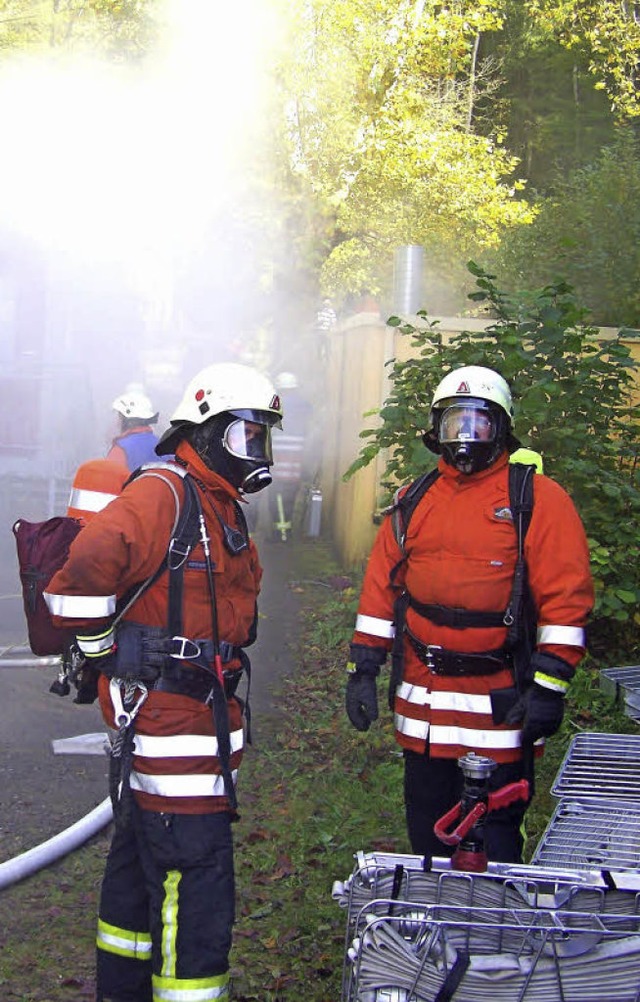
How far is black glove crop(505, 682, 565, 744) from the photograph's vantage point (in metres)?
3.49

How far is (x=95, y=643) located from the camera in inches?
128

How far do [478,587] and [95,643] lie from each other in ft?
3.75

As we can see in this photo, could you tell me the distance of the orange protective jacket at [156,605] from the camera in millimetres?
3180

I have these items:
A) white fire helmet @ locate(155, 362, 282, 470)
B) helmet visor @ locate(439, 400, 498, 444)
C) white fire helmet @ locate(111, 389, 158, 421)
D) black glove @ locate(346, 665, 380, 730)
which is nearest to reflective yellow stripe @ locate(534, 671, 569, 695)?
black glove @ locate(346, 665, 380, 730)

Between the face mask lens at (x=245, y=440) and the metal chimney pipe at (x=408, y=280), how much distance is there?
7.09 meters

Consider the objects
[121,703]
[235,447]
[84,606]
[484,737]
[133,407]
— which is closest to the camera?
[84,606]

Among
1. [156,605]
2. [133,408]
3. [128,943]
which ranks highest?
[133,408]

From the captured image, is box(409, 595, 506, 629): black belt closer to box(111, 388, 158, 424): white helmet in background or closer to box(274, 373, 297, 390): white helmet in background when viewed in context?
box(111, 388, 158, 424): white helmet in background

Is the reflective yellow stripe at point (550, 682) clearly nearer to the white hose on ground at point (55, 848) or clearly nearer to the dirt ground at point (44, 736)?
the white hose on ground at point (55, 848)

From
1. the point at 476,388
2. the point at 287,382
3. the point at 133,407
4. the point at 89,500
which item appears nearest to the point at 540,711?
the point at 476,388

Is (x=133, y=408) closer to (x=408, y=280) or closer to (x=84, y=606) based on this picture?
(x=84, y=606)

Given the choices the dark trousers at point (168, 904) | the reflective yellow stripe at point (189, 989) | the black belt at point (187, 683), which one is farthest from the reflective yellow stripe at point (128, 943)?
the black belt at point (187, 683)

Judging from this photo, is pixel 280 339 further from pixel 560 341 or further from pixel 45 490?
pixel 560 341

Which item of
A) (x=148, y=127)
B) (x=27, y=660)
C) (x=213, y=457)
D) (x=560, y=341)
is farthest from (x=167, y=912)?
(x=148, y=127)
